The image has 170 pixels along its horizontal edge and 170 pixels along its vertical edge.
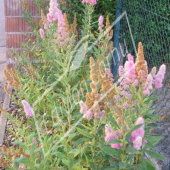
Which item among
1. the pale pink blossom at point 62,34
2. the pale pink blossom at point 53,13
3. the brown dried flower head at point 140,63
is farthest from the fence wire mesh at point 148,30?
the brown dried flower head at point 140,63

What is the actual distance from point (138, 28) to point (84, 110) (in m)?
3.79

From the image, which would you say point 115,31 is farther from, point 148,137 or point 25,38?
point 148,137

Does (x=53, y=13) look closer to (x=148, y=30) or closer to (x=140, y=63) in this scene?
(x=140, y=63)

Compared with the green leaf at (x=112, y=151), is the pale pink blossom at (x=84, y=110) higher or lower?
higher

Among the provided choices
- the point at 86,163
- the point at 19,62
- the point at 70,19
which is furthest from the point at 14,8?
the point at 86,163

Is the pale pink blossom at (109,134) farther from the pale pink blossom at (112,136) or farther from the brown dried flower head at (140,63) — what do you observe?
the brown dried flower head at (140,63)

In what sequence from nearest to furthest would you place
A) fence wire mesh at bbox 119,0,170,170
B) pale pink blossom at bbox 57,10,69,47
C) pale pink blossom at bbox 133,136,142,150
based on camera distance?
pale pink blossom at bbox 133,136,142,150 < pale pink blossom at bbox 57,10,69,47 < fence wire mesh at bbox 119,0,170,170

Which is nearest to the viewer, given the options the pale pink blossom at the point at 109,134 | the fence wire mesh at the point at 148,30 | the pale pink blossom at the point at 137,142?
the pale pink blossom at the point at 137,142

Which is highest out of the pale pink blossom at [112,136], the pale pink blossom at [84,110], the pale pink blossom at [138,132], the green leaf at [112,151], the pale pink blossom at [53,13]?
the pale pink blossom at [53,13]

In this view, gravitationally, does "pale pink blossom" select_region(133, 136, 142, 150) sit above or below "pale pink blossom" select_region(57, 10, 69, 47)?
below

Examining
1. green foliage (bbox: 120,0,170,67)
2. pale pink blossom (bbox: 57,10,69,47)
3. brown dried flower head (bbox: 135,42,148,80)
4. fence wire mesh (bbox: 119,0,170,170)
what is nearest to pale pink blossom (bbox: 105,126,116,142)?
brown dried flower head (bbox: 135,42,148,80)

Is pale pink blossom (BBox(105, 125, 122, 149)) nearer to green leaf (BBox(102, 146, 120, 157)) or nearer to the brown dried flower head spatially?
green leaf (BBox(102, 146, 120, 157))

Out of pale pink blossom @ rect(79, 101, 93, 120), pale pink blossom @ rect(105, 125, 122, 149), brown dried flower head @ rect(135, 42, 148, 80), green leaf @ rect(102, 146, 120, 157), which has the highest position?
brown dried flower head @ rect(135, 42, 148, 80)

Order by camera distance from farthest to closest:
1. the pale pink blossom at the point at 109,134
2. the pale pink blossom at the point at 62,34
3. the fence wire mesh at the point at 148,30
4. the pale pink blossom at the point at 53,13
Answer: the fence wire mesh at the point at 148,30
the pale pink blossom at the point at 53,13
the pale pink blossom at the point at 62,34
the pale pink blossom at the point at 109,134
